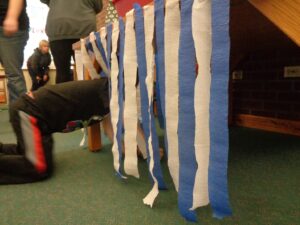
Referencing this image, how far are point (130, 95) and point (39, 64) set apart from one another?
3971mm

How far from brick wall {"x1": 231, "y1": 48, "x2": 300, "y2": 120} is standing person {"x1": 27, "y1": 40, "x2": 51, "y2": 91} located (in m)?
3.22

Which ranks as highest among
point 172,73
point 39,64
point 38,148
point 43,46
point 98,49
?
point 43,46

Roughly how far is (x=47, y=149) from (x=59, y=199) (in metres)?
0.25

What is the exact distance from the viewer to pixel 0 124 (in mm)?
2387

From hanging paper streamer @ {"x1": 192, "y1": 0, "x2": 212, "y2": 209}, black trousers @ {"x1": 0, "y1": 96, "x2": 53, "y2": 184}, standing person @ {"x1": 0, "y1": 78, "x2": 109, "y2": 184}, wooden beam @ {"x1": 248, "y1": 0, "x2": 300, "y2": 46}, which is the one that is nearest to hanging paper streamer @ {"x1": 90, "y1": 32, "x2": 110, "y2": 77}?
standing person @ {"x1": 0, "y1": 78, "x2": 109, "y2": 184}

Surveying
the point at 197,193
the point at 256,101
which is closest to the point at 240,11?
the point at 197,193

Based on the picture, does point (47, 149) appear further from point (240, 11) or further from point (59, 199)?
point (240, 11)

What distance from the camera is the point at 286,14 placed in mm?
438

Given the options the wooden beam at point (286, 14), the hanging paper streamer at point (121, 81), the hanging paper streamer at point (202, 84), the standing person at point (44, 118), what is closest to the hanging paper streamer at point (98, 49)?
Answer: the standing person at point (44, 118)

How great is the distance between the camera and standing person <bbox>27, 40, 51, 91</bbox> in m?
4.32

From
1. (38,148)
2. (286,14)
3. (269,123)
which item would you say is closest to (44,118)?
(38,148)

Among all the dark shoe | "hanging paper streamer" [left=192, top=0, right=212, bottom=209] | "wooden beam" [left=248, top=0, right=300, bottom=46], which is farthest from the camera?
the dark shoe

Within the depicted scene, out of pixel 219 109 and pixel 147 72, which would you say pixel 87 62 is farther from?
pixel 219 109

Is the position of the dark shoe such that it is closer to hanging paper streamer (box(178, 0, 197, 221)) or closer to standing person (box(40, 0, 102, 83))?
standing person (box(40, 0, 102, 83))
